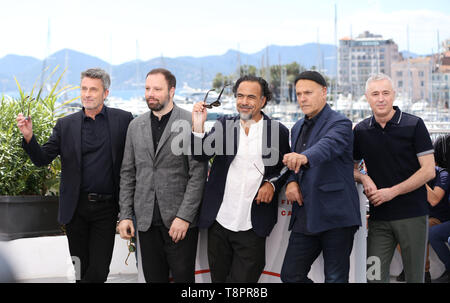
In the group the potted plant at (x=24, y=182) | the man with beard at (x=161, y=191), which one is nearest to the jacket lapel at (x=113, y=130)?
the man with beard at (x=161, y=191)

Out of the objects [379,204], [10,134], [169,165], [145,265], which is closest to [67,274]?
[10,134]

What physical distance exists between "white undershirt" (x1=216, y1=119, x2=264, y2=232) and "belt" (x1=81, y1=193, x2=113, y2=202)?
0.75 meters

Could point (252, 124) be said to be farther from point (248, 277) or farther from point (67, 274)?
point (67, 274)

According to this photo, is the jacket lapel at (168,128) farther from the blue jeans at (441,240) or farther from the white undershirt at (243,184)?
the blue jeans at (441,240)

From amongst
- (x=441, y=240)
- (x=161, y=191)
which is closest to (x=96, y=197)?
(x=161, y=191)

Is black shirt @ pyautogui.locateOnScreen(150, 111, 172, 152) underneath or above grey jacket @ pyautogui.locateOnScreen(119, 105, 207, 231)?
above

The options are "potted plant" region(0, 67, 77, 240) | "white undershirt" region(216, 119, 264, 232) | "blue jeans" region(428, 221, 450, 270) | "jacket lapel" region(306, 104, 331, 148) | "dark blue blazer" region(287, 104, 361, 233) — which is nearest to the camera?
"dark blue blazer" region(287, 104, 361, 233)

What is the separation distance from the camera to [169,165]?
3.26m

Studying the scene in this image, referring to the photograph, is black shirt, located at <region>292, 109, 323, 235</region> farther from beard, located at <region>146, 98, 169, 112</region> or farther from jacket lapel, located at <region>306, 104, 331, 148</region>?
beard, located at <region>146, 98, 169, 112</region>

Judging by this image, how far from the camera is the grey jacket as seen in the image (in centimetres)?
323

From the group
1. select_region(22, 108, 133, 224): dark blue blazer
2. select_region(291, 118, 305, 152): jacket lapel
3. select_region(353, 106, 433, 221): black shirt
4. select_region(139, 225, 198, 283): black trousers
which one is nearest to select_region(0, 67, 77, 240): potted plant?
select_region(22, 108, 133, 224): dark blue blazer

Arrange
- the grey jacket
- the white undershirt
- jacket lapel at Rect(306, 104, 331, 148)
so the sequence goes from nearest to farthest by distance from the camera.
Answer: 1. jacket lapel at Rect(306, 104, 331, 148)
2. the white undershirt
3. the grey jacket
